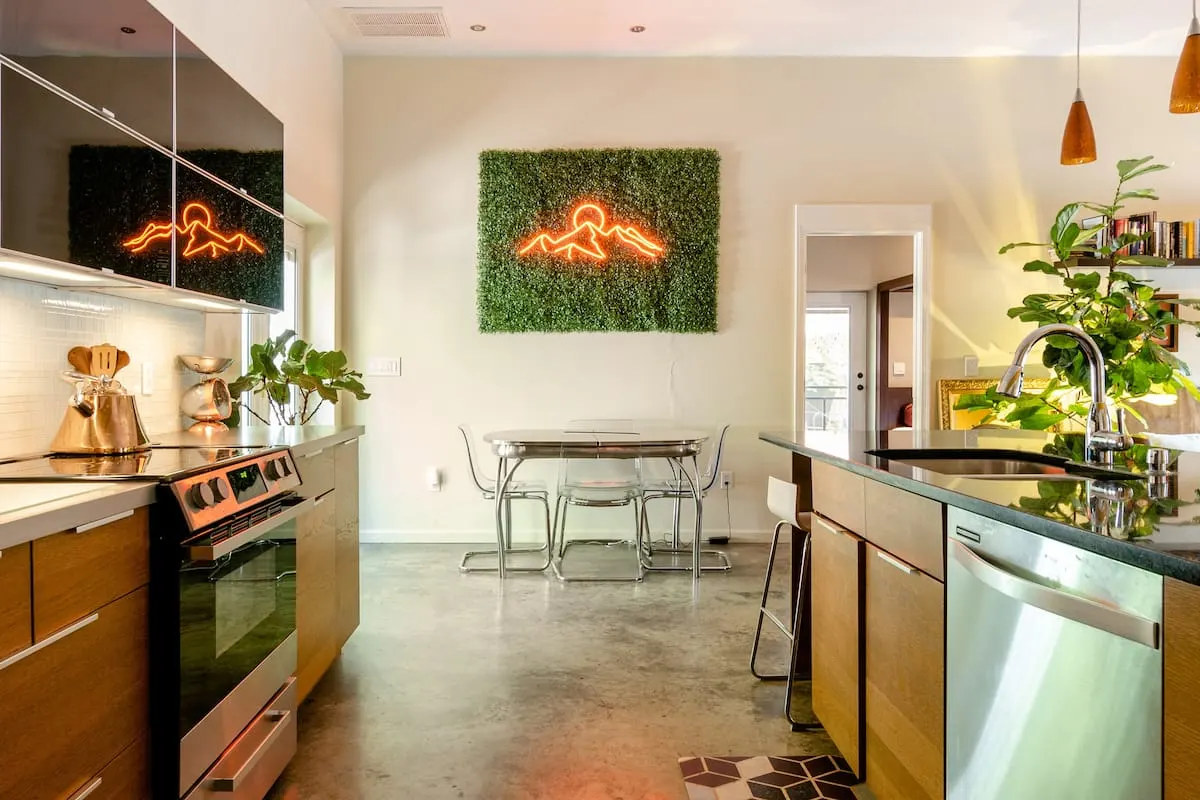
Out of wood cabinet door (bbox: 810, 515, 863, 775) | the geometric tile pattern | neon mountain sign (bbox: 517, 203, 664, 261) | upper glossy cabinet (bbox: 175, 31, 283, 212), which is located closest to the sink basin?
wood cabinet door (bbox: 810, 515, 863, 775)

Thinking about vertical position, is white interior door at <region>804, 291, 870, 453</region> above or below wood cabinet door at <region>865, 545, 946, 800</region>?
above

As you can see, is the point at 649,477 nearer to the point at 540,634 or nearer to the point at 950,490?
the point at 540,634

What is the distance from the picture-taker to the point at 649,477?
182 inches

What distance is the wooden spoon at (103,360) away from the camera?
2115mm

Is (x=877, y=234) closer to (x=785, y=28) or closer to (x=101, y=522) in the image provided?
(x=785, y=28)

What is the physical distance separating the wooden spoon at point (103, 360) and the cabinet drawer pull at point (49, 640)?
3.91 feet

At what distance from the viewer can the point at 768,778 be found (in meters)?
1.96

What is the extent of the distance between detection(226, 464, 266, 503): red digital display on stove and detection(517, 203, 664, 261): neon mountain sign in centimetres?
307

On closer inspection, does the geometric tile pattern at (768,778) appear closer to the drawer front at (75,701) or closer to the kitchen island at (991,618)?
the kitchen island at (991,618)

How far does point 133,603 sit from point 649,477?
11.4 feet

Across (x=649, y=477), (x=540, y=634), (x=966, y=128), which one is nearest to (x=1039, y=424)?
(x=966, y=128)

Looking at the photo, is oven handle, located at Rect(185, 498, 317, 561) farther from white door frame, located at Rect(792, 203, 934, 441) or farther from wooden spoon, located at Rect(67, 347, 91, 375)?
white door frame, located at Rect(792, 203, 934, 441)

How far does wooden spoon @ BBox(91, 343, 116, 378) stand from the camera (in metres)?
2.12

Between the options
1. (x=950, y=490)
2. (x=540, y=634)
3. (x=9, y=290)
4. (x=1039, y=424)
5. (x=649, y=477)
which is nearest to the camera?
(x=950, y=490)
